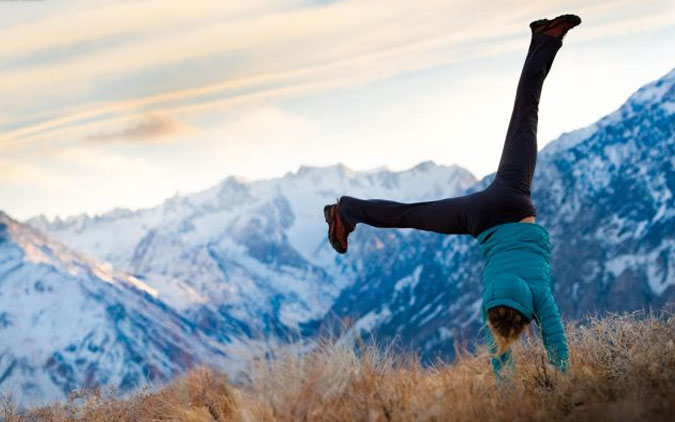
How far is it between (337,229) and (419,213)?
117 centimetres

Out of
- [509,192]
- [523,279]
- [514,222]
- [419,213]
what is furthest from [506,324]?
[419,213]

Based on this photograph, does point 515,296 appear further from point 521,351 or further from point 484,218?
point 521,351

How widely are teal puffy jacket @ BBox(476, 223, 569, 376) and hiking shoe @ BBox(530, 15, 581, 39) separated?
2.03m

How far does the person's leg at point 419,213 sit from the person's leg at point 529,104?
0.52 metres

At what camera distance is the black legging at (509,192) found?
856 cm

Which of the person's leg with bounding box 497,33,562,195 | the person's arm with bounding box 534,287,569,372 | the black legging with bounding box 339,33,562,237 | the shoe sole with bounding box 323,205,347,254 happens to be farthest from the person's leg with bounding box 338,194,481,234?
the person's arm with bounding box 534,287,569,372

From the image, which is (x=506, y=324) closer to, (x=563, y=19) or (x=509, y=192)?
(x=509, y=192)

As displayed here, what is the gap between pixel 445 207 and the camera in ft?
28.6

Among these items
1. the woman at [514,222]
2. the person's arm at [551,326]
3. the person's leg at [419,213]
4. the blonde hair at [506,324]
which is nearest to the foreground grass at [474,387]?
the person's arm at [551,326]

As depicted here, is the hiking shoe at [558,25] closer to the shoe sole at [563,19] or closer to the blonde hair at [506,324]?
the shoe sole at [563,19]

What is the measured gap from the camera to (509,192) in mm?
8539

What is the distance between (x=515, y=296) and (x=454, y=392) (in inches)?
41.6

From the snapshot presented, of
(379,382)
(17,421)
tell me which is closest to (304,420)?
(379,382)

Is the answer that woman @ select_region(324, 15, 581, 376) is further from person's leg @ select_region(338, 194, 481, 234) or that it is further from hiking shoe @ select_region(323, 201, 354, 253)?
hiking shoe @ select_region(323, 201, 354, 253)
